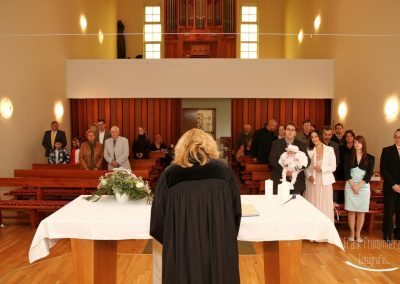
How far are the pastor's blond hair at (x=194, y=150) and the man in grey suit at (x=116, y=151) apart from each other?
17.2 feet

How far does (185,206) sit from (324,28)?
9.65 m

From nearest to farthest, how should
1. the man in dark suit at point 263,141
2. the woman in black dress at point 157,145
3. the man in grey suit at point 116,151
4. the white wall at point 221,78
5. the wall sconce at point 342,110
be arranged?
the man in grey suit at point 116,151 < the man in dark suit at point 263,141 < the wall sconce at point 342,110 < the white wall at point 221,78 < the woman in black dress at point 157,145

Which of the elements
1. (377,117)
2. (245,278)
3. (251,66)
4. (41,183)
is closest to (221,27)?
(251,66)

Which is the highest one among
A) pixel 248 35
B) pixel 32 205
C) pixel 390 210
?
pixel 248 35

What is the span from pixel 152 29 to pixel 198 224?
14073mm

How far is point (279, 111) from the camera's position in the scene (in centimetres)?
1253

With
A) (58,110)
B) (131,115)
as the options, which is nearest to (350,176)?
(58,110)

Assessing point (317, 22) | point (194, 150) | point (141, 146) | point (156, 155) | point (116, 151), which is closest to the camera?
point (194, 150)

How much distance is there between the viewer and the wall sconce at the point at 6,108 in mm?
8148

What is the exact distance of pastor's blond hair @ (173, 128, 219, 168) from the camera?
293 cm

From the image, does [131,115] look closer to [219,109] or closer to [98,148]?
[219,109]

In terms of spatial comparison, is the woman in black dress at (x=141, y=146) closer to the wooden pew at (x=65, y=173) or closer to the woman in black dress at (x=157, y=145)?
the woman in black dress at (x=157, y=145)

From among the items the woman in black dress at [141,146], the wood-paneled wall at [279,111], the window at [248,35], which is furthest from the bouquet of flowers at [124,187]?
the window at [248,35]

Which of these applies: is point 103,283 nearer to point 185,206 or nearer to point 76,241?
point 76,241
